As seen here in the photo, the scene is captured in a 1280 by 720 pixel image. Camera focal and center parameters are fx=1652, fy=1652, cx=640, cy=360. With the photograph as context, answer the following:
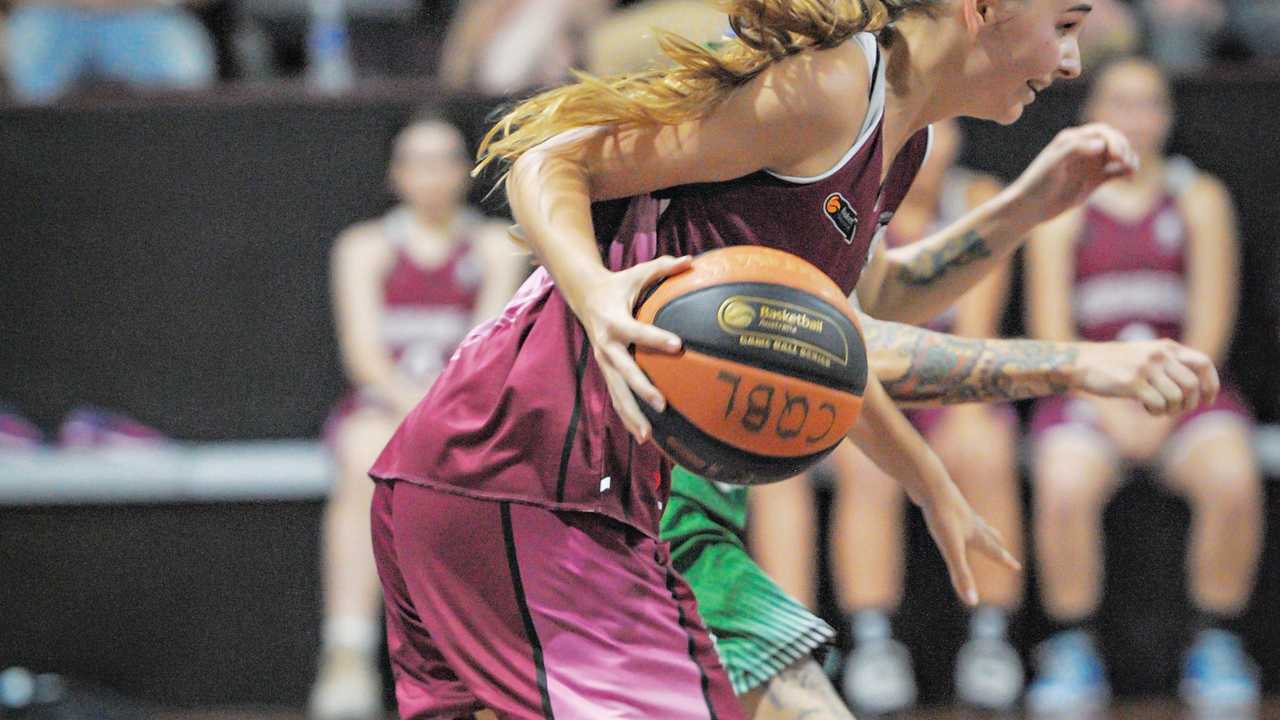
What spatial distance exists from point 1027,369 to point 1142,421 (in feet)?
9.18

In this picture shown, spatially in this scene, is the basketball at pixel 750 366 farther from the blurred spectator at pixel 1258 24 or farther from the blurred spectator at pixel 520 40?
the blurred spectator at pixel 1258 24

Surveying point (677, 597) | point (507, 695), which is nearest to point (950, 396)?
point (677, 597)

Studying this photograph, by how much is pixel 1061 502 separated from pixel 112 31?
3.72 metres

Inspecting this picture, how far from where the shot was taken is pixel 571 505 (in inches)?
85.8

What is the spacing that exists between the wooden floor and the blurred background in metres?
0.03

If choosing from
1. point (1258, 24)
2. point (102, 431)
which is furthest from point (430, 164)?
point (1258, 24)

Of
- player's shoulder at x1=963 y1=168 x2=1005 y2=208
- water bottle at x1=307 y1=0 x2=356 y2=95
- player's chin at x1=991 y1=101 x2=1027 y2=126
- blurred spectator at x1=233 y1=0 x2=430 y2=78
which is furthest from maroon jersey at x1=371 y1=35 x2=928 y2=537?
blurred spectator at x1=233 y1=0 x2=430 y2=78

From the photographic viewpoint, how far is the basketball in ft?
6.46

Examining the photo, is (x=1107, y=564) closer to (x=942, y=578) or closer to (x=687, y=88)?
(x=942, y=578)

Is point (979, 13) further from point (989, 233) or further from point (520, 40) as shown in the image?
point (520, 40)

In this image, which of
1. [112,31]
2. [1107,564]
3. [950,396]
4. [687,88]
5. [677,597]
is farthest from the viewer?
[112,31]

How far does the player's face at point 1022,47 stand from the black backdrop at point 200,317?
3.33m

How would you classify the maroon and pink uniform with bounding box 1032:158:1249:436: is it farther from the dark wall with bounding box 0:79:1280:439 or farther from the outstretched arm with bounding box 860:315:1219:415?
the outstretched arm with bounding box 860:315:1219:415

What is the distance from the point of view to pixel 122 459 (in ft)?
18.2
